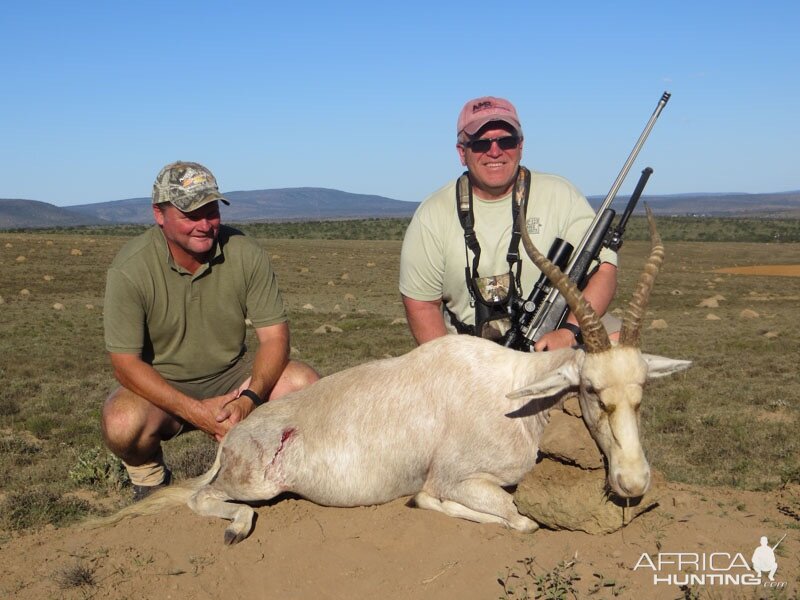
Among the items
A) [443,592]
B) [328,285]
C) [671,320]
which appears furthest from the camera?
[328,285]

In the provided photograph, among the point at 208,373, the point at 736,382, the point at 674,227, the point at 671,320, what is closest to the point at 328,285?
the point at 671,320

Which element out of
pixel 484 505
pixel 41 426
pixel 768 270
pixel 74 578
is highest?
pixel 484 505

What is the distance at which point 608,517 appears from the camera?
5.21 m

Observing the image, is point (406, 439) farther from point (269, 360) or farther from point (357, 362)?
point (357, 362)

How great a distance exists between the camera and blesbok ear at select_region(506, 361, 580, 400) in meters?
5.00

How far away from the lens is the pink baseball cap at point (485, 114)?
21.7 ft

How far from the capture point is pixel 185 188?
6.21 meters

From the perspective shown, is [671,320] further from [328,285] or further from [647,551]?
[647,551]

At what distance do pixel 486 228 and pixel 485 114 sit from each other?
101 centimetres

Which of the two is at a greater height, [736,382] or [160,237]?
[160,237]

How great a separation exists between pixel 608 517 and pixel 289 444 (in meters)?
2.42

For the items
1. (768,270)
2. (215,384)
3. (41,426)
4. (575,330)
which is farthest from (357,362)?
(768,270)

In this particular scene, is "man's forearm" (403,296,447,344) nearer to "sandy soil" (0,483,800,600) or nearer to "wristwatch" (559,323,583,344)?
"wristwatch" (559,323,583,344)

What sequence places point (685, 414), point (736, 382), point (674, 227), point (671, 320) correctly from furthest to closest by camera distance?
1. point (674, 227)
2. point (671, 320)
3. point (736, 382)
4. point (685, 414)
